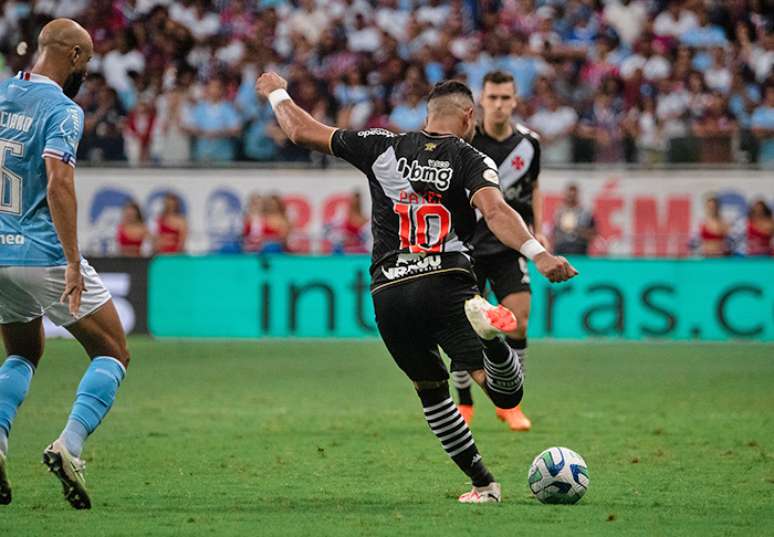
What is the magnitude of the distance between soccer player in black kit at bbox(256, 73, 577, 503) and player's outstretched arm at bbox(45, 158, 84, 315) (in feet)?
4.22

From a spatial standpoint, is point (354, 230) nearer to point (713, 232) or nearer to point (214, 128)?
point (214, 128)

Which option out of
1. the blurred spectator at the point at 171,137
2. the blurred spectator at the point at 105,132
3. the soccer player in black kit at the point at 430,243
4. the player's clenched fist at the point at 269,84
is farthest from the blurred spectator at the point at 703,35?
the soccer player in black kit at the point at 430,243

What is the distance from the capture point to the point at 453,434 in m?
7.46

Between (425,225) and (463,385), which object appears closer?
(425,225)

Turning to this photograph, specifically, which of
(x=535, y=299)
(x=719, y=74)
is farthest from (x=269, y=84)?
(x=719, y=74)

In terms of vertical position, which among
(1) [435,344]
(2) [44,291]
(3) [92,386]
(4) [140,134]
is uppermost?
(4) [140,134]

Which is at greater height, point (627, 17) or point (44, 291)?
point (627, 17)

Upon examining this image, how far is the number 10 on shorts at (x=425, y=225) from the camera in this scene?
294 inches

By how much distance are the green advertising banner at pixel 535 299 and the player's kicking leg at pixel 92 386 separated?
42.2 ft

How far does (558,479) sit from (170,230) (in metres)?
15.3

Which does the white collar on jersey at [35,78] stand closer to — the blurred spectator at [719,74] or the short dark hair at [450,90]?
the short dark hair at [450,90]

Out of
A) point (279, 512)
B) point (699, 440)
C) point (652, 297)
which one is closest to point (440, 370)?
point (279, 512)

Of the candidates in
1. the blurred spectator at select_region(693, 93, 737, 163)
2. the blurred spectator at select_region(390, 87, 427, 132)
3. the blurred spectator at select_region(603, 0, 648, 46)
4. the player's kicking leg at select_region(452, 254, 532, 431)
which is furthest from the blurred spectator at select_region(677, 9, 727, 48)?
the player's kicking leg at select_region(452, 254, 532, 431)

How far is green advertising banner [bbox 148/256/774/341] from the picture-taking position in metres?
20.4
